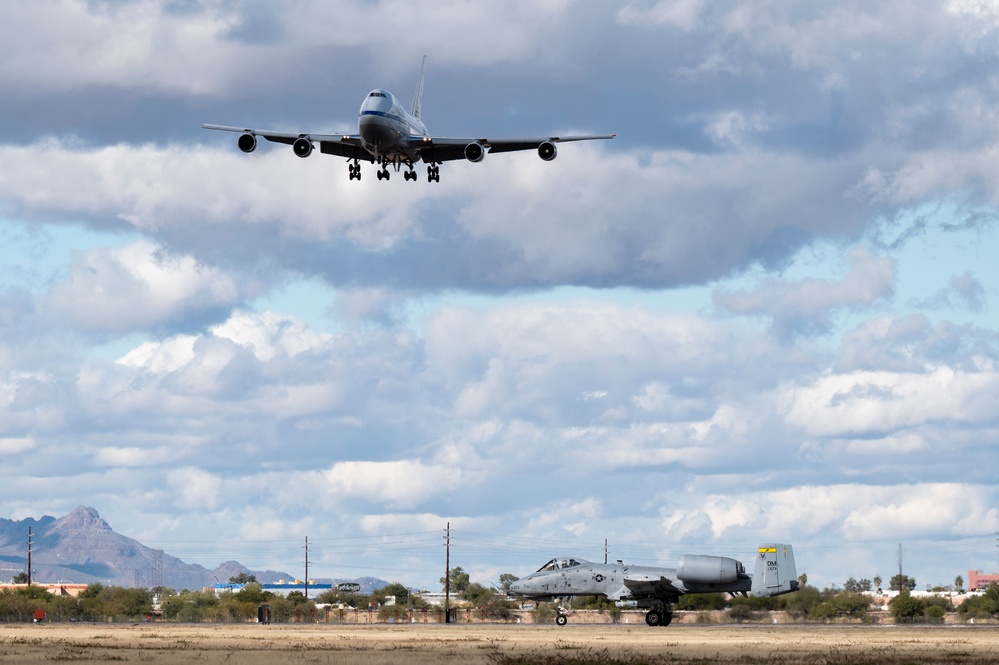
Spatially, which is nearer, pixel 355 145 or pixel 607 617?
pixel 355 145

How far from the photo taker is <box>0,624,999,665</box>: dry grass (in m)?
46.7

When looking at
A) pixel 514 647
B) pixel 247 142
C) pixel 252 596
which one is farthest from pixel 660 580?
pixel 252 596

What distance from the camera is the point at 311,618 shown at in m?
115

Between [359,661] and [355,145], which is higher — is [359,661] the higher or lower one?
the lower one

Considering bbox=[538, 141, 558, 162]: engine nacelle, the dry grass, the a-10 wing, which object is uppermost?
bbox=[538, 141, 558, 162]: engine nacelle

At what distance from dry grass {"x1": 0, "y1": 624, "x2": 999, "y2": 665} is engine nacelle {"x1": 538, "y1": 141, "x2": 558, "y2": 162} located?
70.5 ft


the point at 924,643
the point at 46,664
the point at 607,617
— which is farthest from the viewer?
the point at 607,617

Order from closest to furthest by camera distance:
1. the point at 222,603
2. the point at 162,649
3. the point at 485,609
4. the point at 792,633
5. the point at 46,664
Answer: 1. the point at 46,664
2. the point at 162,649
3. the point at 792,633
4. the point at 485,609
5. the point at 222,603

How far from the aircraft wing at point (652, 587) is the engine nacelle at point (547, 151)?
77.4 ft

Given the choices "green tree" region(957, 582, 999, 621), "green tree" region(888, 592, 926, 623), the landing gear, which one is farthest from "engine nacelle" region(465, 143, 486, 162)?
"green tree" region(957, 582, 999, 621)

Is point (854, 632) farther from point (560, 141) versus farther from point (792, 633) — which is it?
point (560, 141)

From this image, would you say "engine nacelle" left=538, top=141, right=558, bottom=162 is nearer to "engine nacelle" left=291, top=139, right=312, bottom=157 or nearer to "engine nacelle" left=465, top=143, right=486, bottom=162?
"engine nacelle" left=465, top=143, right=486, bottom=162

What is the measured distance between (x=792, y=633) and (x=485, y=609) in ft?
145

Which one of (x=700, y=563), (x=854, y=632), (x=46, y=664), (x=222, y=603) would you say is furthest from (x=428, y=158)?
(x=222, y=603)
